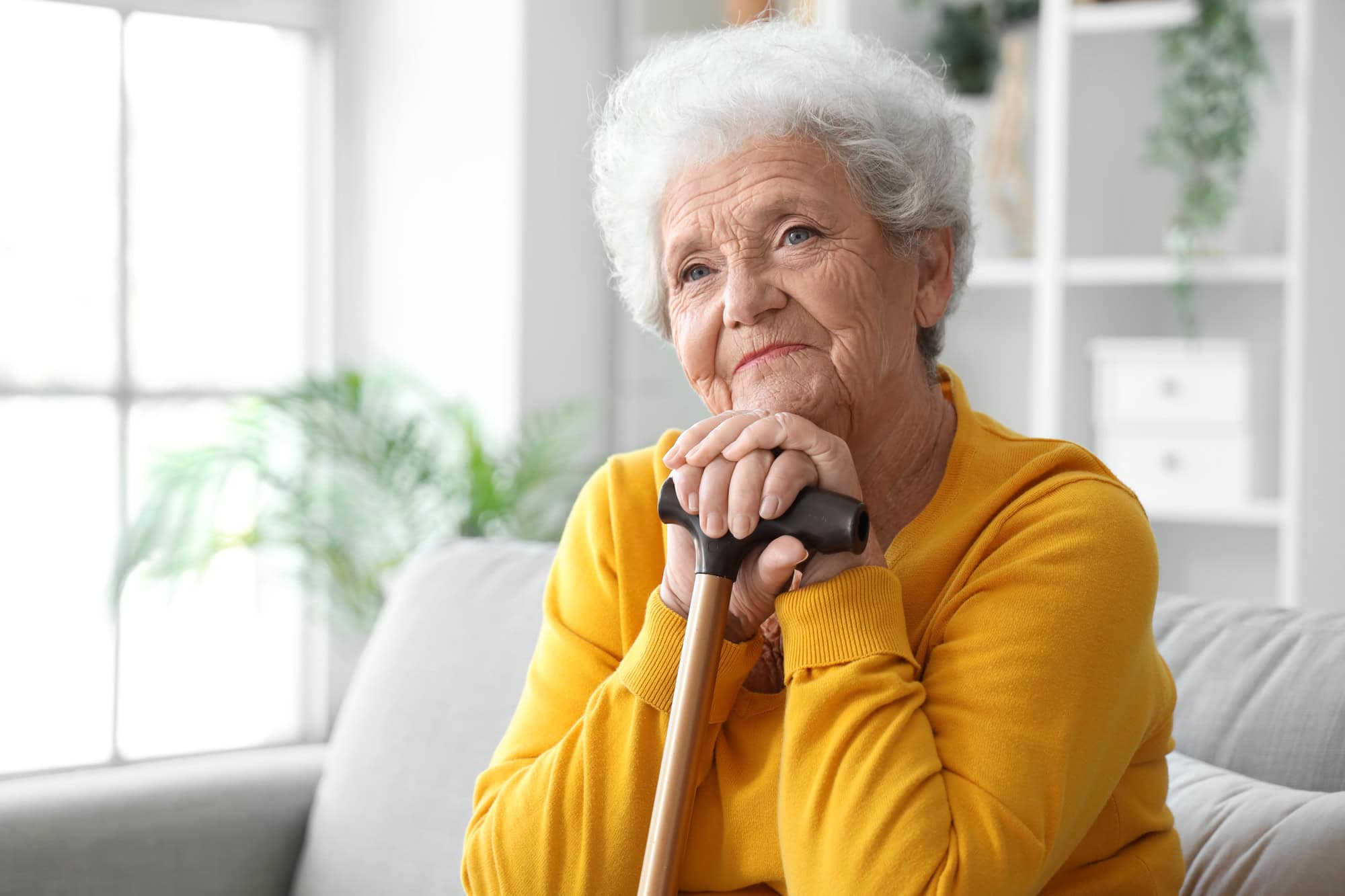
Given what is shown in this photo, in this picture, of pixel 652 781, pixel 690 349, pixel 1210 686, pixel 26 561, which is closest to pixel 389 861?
pixel 652 781

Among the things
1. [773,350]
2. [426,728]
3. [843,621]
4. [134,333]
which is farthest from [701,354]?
[134,333]

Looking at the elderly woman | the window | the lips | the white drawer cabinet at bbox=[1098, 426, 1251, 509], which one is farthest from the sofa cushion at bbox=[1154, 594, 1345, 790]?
the window

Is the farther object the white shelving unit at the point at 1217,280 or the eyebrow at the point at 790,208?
the white shelving unit at the point at 1217,280

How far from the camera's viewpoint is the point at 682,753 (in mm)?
1010

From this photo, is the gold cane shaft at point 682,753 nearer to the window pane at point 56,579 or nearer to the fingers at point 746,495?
the fingers at point 746,495

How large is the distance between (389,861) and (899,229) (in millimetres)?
1027

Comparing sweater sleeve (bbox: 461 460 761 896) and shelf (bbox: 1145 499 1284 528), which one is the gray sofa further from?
shelf (bbox: 1145 499 1284 528)

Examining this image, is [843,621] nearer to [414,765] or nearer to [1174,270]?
[414,765]

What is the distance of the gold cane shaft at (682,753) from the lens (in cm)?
101

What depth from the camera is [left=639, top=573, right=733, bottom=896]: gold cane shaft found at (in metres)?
1.01

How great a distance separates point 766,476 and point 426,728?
2.86ft

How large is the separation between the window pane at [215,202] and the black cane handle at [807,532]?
2.74 m

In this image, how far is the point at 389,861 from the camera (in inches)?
67.8

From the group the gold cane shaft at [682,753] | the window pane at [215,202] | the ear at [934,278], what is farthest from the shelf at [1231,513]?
the window pane at [215,202]
